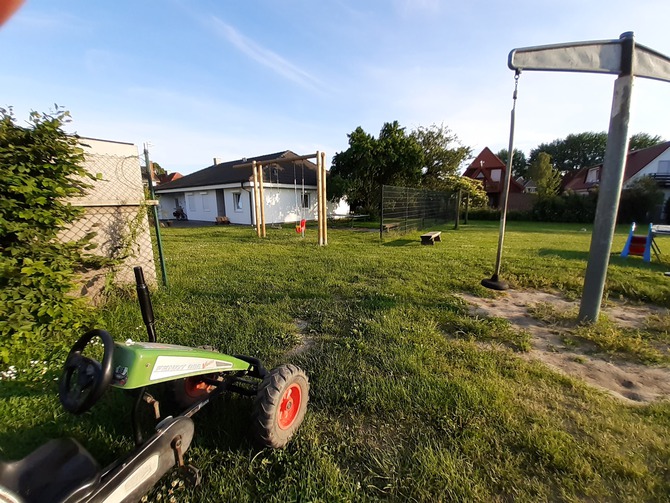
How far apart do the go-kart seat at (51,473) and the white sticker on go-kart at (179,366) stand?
0.41 metres

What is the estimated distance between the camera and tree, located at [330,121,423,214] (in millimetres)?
17703

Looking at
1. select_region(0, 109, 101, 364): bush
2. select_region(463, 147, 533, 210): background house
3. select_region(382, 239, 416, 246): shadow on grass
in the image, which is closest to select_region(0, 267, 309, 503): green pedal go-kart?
select_region(0, 109, 101, 364): bush

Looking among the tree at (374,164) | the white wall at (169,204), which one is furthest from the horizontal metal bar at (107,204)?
the white wall at (169,204)

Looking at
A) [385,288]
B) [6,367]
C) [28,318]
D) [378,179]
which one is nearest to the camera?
[6,367]

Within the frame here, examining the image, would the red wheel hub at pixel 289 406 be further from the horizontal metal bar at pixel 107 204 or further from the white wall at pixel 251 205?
the white wall at pixel 251 205

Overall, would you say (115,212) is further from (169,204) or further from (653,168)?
(653,168)

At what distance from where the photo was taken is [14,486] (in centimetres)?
120

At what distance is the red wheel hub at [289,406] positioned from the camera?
1772 mm

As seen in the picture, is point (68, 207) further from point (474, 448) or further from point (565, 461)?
point (565, 461)

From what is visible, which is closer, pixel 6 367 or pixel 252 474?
pixel 252 474

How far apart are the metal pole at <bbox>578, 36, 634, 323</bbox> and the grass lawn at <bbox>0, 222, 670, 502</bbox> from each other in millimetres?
1037

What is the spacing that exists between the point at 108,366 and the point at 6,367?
2331 millimetres

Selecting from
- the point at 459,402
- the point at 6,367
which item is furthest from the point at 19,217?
the point at 459,402

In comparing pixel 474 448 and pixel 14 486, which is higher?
pixel 14 486
